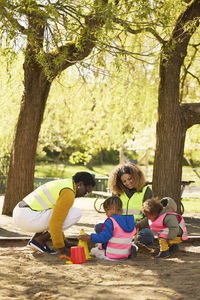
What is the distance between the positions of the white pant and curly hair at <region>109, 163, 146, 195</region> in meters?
0.66

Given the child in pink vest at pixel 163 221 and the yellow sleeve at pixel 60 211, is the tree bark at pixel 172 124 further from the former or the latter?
the yellow sleeve at pixel 60 211

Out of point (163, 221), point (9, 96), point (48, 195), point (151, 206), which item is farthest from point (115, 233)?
point (9, 96)

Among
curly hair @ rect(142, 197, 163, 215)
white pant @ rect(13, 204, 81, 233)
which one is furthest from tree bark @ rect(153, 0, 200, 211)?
white pant @ rect(13, 204, 81, 233)

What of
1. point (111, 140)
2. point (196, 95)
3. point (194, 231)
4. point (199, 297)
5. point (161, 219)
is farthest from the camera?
point (111, 140)

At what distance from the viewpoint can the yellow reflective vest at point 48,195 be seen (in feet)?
15.8

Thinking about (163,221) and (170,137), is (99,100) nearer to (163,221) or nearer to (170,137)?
(170,137)

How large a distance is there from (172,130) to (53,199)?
4.63 metres

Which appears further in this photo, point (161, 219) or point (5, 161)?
point (5, 161)

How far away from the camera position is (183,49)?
9125 millimetres

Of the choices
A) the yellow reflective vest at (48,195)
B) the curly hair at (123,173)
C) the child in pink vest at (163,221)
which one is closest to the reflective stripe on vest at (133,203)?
the curly hair at (123,173)

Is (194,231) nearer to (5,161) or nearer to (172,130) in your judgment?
(172,130)

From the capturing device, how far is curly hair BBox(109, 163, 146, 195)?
17.4 feet

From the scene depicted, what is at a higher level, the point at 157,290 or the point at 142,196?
the point at 142,196

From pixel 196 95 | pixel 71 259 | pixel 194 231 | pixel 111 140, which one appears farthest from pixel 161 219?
pixel 111 140
